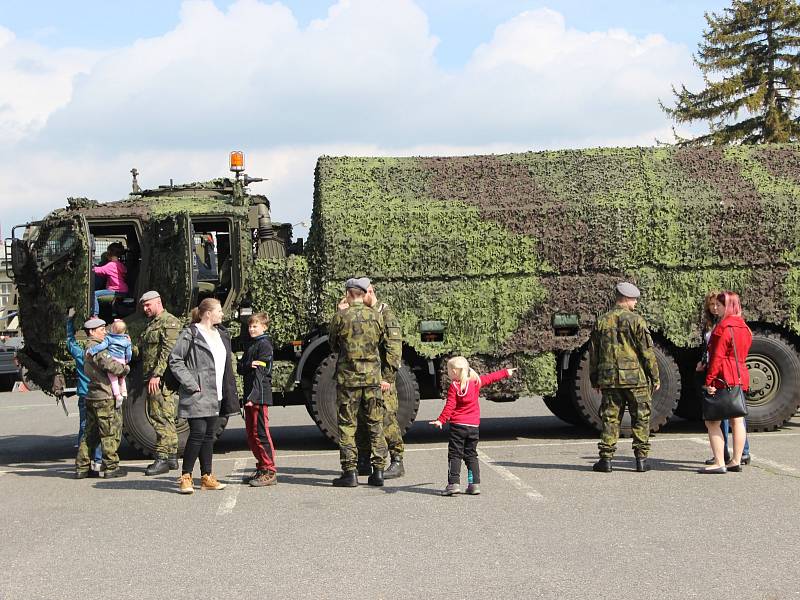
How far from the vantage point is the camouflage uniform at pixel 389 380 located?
8.91m

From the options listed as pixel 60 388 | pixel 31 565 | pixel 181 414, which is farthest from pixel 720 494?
pixel 60 388

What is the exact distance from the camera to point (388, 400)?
909cm

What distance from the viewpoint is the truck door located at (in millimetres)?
10609

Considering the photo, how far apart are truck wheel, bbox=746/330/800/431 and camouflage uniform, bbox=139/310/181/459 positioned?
19.9 feet

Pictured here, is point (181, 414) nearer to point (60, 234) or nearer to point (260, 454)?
point (260, 454)

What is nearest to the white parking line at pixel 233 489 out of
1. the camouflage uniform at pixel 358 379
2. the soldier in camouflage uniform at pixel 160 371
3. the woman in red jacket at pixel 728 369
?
the soldier in camouflage uniform at pixel 160 371

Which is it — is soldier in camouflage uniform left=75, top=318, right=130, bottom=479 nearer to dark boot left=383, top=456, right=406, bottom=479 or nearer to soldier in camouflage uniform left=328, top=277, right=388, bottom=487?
soldier in camouflage uniform left=328, top=277, right=388, bottom=487

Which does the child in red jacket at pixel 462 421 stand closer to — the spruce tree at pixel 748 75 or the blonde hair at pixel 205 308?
the blonde hair at pixel 205 308

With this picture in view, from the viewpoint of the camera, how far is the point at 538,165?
11.9 meters

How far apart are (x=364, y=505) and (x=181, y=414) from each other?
180 centimetres

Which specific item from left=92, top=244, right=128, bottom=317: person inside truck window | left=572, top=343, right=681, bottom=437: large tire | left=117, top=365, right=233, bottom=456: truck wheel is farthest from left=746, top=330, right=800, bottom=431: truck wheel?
left=92, top=244, right=128, bottom=317: person inside truck window

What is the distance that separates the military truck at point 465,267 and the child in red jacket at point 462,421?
8.90 feet

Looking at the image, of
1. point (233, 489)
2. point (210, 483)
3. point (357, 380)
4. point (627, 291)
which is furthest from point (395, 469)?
point (627, 291)

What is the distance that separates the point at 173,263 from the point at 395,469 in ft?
10.8
